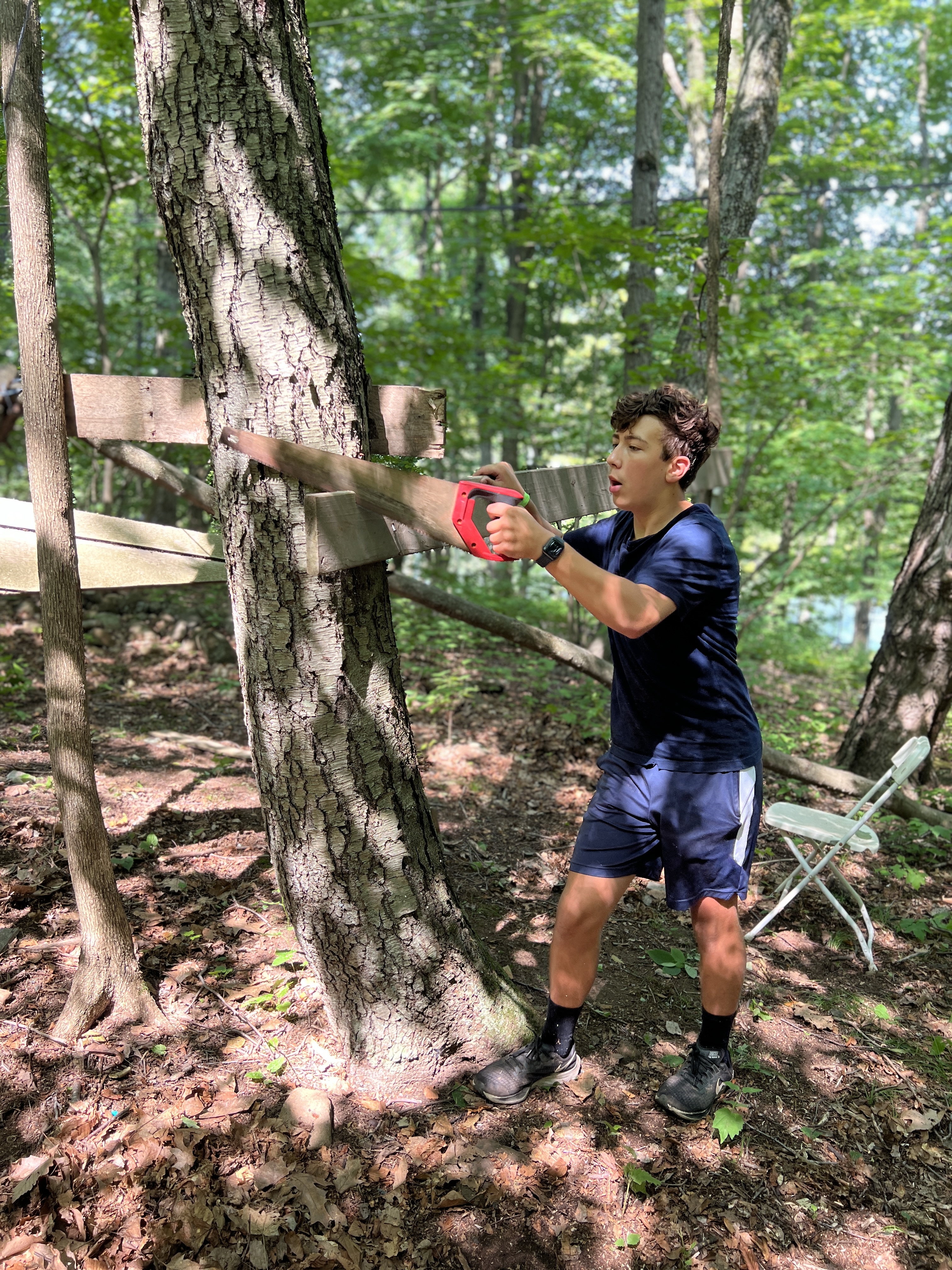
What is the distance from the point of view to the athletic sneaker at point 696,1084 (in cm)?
232

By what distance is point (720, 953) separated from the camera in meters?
2.29

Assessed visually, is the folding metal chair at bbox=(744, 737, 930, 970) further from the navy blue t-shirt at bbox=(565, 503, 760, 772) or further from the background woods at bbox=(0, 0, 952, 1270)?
the navy blue t-shirt at bbox=(565, 503, 760, 772)

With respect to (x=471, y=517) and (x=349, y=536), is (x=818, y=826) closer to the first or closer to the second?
(x=471, y=517)

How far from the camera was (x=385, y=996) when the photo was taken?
7.61ft

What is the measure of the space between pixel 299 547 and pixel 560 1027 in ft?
5.18

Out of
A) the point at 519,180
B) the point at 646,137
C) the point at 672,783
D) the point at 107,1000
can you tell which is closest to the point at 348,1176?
the point at 107,1000

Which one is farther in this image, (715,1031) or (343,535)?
(715,1031)

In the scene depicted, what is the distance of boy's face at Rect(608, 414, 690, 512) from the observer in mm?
2195

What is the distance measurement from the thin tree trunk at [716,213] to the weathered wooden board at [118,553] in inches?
99.0

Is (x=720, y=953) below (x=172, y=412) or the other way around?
below

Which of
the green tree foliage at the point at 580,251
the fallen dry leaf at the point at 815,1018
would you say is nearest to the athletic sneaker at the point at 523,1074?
the fallen dry leaf at the point at 815,1018

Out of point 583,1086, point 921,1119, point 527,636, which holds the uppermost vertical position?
point 527,636

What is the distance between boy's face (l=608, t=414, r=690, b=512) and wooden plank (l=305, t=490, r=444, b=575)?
0.56 meters

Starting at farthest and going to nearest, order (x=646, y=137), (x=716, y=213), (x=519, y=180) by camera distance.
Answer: (x=519, y=180) < (x=646, y=137) < (x=716, y=213)
